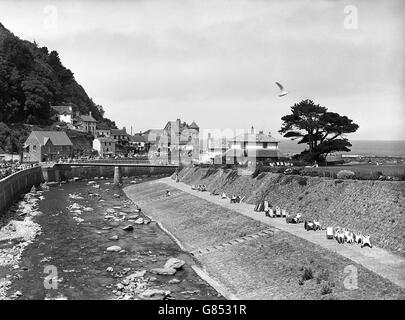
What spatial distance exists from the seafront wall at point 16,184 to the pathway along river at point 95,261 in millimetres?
5107

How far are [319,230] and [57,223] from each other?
105ft

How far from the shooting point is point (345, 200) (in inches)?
1437

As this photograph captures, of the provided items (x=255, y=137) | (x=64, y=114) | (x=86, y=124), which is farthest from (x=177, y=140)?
(x=255, y=137)

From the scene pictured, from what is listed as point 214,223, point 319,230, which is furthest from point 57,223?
point 319,230

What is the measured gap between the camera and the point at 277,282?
84.5 ft

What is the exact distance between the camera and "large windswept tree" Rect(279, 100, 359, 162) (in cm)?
6550

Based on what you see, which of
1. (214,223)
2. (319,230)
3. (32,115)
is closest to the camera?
(319,230)

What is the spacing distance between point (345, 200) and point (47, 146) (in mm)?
111077

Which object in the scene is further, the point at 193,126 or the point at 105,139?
the point at 193,126

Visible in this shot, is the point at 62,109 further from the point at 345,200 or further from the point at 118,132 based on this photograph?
the point at 345,200
